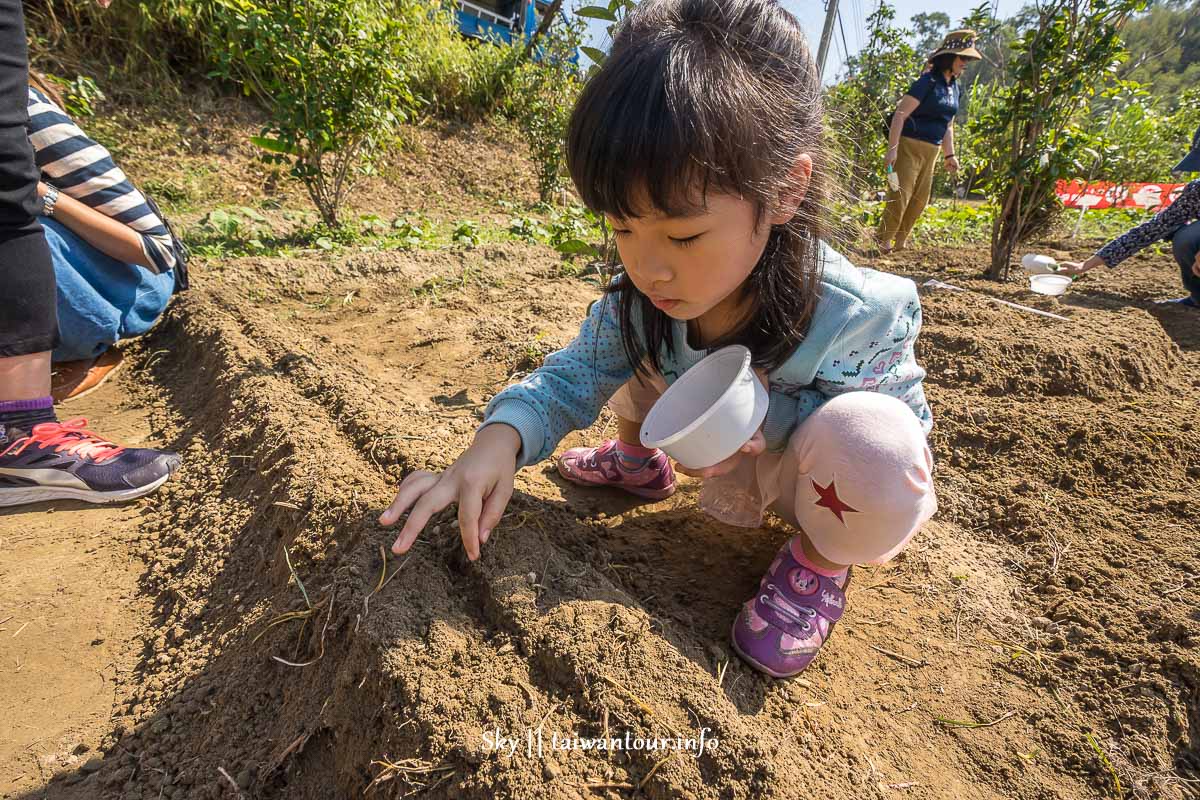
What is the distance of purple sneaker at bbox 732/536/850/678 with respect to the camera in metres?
1.24

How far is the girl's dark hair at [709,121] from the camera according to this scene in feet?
3.36

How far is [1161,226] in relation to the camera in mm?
3814

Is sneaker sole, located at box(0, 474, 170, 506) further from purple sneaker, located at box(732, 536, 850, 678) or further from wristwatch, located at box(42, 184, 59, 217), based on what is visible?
purple sneaker, located at box(732, 536, 850, 678)

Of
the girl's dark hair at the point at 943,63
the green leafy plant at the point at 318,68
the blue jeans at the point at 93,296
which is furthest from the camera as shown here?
the girl's dark hair at the point at 943,63

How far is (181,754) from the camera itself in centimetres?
114

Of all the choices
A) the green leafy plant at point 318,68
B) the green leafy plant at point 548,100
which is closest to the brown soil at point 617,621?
the green leafy plant at point 318,68

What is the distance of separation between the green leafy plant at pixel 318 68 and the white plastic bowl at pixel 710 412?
144 inches

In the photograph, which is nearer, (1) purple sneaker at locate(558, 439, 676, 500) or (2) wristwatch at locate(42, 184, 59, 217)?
(1) purple sneaker at locate(558, 439, 676, 500)

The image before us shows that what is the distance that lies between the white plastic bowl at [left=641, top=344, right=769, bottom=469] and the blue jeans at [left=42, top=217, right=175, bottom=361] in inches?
85.5

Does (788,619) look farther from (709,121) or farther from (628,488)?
(709,121)

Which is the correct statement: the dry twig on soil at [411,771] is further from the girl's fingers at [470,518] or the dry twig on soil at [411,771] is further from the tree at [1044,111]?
the tree at [1044,111]

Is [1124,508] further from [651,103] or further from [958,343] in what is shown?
[651,103]

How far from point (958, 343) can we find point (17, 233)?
10.6 ft

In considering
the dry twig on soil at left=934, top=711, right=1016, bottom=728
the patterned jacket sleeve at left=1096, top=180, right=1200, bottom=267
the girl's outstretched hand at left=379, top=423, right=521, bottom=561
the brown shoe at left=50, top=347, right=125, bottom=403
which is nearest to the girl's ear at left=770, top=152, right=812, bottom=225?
the girl's outstretched hand at left=379, top=423, right=521, bottom=561
